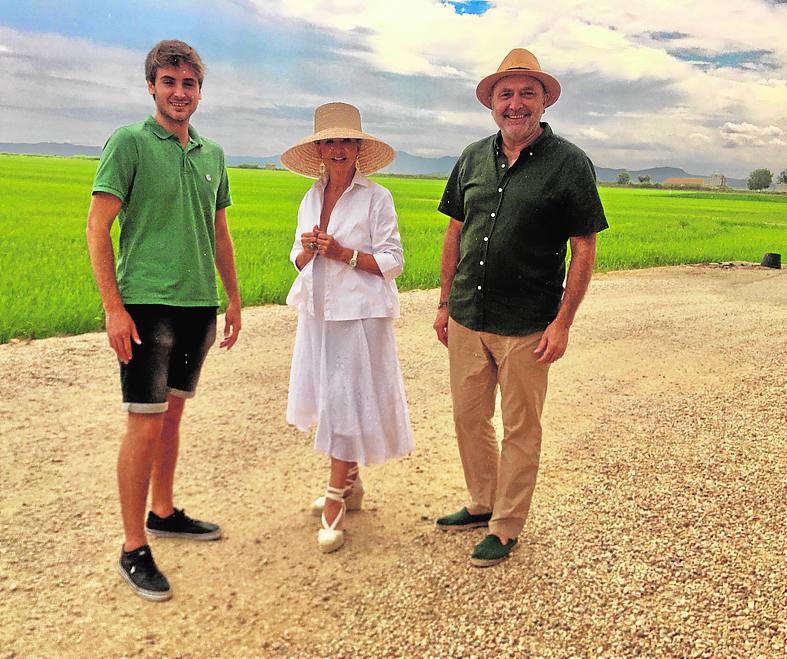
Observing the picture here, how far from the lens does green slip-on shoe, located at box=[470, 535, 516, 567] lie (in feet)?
12.0

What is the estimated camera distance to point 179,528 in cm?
389

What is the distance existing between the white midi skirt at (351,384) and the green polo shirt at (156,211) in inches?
24.1

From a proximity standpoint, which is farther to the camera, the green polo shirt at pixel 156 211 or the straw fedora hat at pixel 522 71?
the straw fedora hat at pixel 522 71

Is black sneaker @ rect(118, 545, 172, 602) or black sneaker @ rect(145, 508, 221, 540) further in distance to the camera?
black sneaker @ rect(145, 508, 221, 540)

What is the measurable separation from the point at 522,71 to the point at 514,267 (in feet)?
2.96

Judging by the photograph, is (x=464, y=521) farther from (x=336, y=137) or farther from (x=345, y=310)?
(x=336, y=137)

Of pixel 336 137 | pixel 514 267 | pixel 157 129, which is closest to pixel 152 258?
pixel 157 129

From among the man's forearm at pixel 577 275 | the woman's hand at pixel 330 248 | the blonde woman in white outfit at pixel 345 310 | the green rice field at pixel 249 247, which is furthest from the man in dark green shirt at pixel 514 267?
the green rice field at pixel 249 247

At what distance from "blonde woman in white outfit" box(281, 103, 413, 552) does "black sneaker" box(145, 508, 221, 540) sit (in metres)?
0.61

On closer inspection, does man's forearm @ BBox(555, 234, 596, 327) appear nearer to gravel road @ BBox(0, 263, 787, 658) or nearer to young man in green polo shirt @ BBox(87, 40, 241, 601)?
gravel road @ BBox(0, 263, 787, 658)

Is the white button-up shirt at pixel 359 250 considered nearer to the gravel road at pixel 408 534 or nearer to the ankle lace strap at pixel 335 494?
the ankle lace strap at pixel 335 494

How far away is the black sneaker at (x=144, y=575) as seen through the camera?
3.29 meters

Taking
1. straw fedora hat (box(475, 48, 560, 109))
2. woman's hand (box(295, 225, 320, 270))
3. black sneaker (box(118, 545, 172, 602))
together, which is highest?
straw fedora hat (box(475, 48, 560, 109))

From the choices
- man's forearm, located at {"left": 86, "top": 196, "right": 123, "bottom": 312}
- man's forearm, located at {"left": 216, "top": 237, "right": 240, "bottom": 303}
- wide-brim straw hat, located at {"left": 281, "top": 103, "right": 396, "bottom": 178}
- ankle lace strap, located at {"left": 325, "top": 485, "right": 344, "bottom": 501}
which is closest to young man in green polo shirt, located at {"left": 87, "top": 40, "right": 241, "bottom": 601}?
man's forearm, located at {"left": 86, "top": 196, "right": 123, "bottom": 312}
